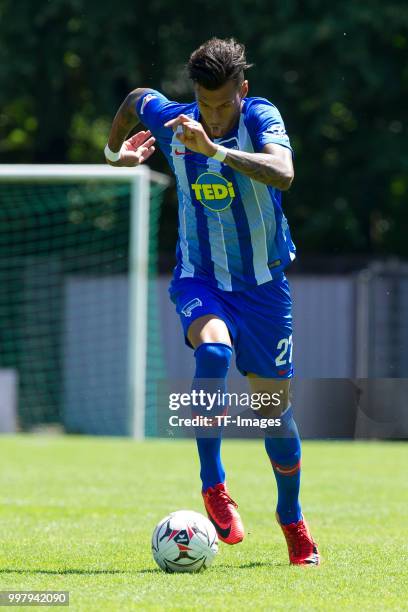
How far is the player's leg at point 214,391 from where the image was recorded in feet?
17.6

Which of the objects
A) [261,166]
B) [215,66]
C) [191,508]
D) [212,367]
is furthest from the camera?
[191,508]

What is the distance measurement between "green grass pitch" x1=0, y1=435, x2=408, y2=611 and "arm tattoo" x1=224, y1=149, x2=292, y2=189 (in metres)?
1.70

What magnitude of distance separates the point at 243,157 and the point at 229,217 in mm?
714

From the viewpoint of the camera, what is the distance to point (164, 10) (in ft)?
65.8

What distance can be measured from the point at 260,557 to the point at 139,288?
27.3ft

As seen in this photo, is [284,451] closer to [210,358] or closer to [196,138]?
[210,358]

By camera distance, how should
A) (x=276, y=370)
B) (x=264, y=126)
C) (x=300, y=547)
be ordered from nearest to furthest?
1. (x=264, y=126)
2. (x=300, y=547)
3. (x=276, y=370)

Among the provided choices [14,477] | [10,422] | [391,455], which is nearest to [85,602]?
[14,477]

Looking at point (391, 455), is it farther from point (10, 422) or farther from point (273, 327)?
point (273, 327)

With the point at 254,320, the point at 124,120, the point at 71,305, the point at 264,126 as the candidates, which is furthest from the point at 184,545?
the point at 71,305

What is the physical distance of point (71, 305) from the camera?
1897 centimetres

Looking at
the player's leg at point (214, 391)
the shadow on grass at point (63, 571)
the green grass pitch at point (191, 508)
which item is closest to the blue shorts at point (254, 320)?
the player's leg at point (214, 391)

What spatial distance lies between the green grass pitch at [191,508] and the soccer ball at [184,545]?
2.9 inches

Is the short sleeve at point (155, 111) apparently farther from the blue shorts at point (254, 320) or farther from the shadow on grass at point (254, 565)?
the shadow on grass at point (254, 565)
